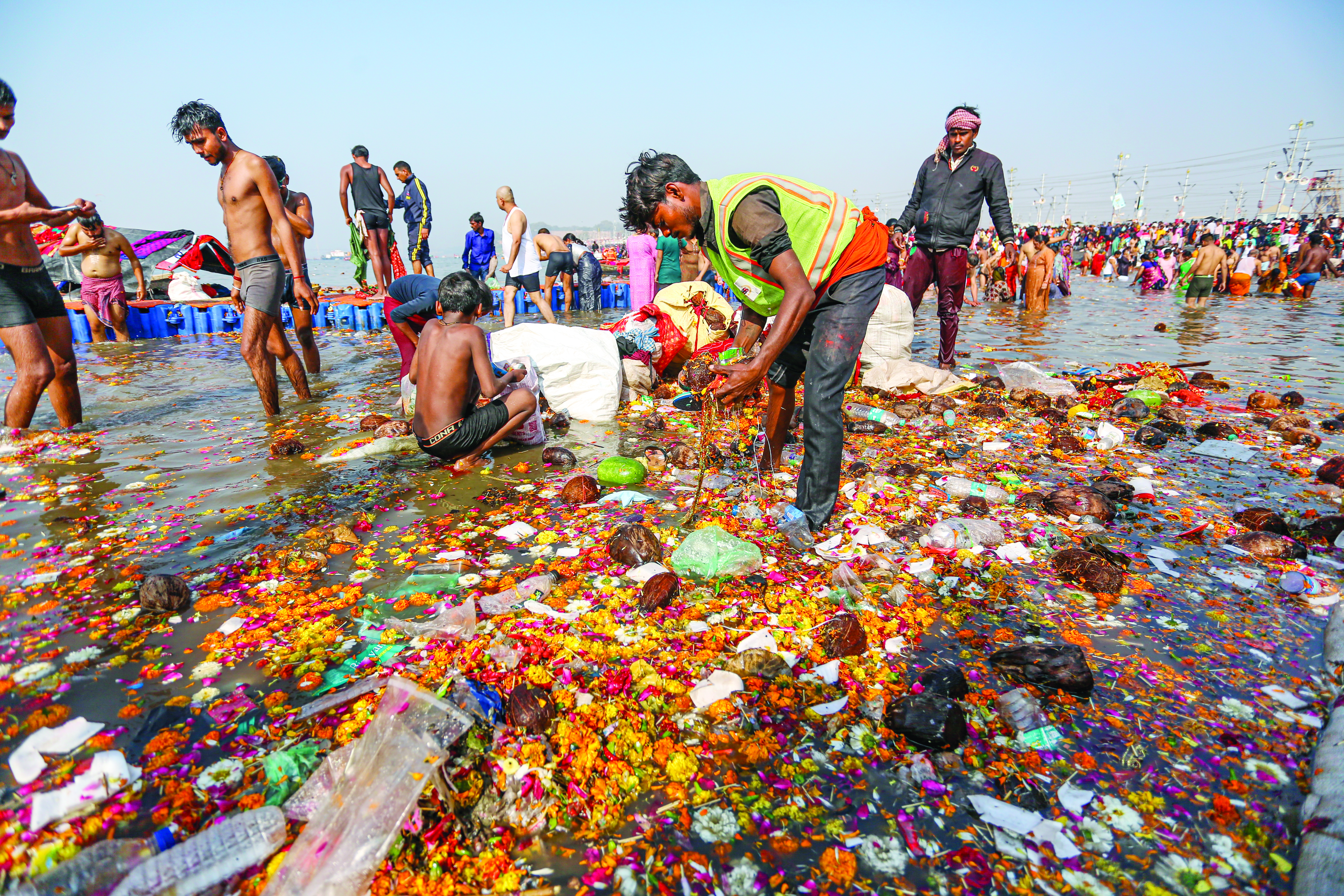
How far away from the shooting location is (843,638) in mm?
2078

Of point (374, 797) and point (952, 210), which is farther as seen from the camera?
point (952, 210)

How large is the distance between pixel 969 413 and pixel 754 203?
3191 millimetres

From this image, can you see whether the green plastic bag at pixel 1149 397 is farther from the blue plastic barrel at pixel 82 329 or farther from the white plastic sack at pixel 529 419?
the blue plastic barrel at pixel 82 329

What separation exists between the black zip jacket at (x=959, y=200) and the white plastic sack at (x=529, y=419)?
11.4ft

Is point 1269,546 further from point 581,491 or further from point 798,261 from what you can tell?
point 581,491

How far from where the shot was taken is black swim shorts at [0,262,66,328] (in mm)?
3887

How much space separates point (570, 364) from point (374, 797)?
376cm

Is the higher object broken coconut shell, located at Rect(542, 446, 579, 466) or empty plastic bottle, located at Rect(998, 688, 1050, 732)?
broken coconut shell, located at Rect(542, 446, 579, 466)

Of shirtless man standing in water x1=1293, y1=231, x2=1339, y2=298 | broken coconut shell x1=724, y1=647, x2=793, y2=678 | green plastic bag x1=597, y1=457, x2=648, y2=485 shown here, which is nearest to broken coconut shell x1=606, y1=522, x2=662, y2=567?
broken coconut shell x1=724, y1=647, x2=793, y2=678

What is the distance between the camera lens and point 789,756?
5.51ft

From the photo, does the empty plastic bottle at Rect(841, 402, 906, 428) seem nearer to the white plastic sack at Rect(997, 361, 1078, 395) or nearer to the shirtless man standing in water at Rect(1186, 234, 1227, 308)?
the white plastic sack at Rect(997, 361, 1078, 395)

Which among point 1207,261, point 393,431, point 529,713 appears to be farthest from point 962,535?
point 1207,261

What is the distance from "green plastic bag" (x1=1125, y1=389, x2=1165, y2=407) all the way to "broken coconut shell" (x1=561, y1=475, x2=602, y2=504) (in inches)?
165

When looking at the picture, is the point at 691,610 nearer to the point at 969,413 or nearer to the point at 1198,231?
the point at 969,413
